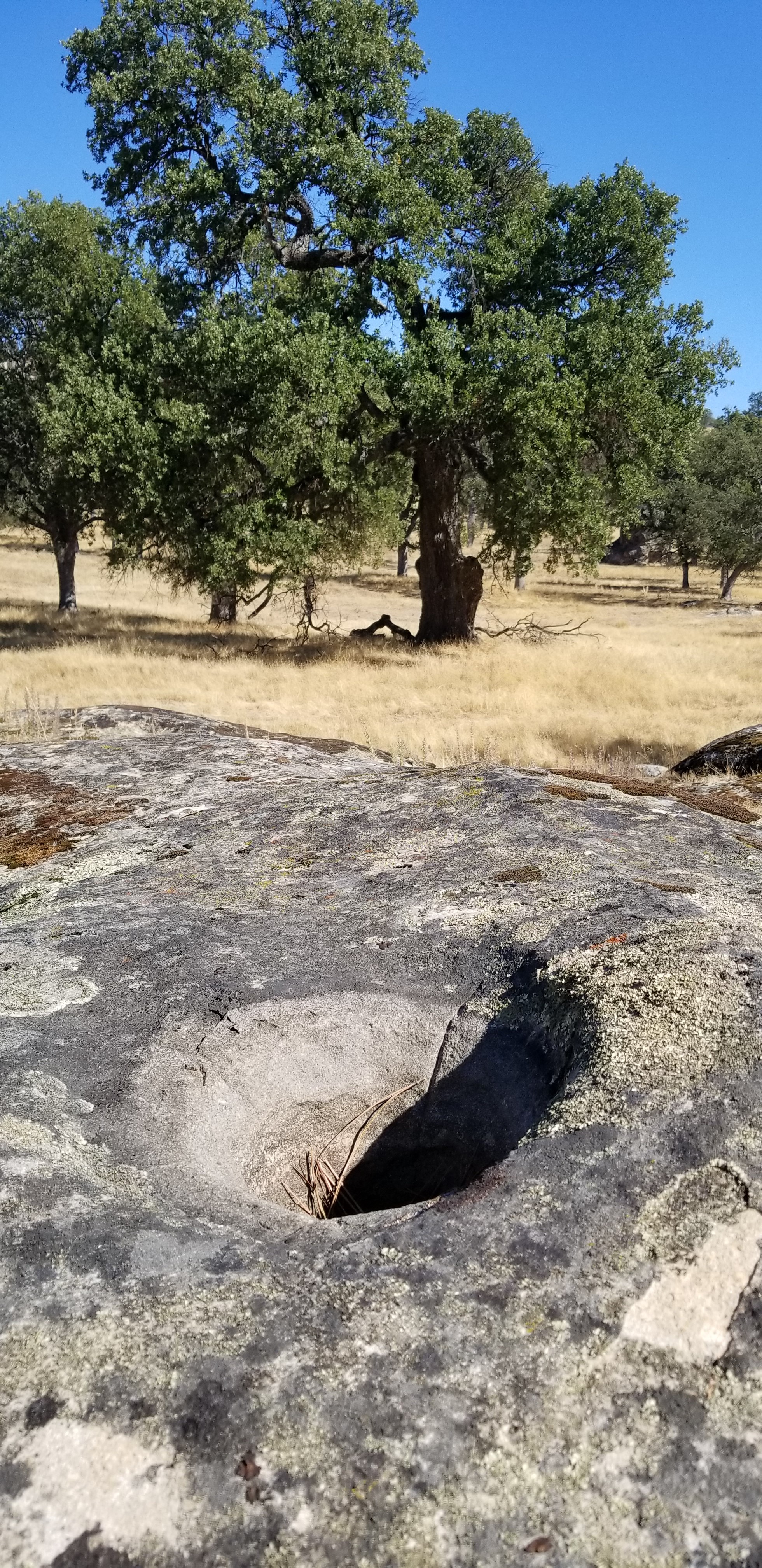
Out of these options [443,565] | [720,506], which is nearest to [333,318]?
[443,565]

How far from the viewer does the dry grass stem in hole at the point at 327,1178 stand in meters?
2.26

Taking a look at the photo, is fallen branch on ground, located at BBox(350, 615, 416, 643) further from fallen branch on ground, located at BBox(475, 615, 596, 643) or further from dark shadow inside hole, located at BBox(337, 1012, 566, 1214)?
dark shadow inside hole, located at BBox(337, 1012, 566, 1214)

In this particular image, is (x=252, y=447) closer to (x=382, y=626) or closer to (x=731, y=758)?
(x=382, y=626)

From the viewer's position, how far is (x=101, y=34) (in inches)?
798

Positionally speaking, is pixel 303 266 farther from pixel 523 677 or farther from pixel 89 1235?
pixel 89 1235

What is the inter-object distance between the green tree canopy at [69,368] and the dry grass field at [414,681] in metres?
3.43

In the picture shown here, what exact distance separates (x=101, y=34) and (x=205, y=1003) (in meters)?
24.2

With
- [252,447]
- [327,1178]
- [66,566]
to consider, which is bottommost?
[327,1178]

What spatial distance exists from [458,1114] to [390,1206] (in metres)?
0.26

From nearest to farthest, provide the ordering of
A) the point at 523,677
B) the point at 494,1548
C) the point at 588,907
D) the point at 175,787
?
the point at 494,1548, the point at 588,907, the point at 175,787, the point at 523,677

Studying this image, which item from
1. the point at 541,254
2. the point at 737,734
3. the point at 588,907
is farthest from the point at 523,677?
the point at 588,907

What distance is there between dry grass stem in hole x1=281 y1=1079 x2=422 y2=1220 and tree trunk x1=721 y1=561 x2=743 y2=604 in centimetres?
4435

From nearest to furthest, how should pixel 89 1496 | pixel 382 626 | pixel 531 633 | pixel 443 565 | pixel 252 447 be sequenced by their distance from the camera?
1. pixel 89 1496
2. pixel 252 447
3. pixel 443 565
4. pixel 382 626
5. pixel 531 633

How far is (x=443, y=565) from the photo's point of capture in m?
24.5
